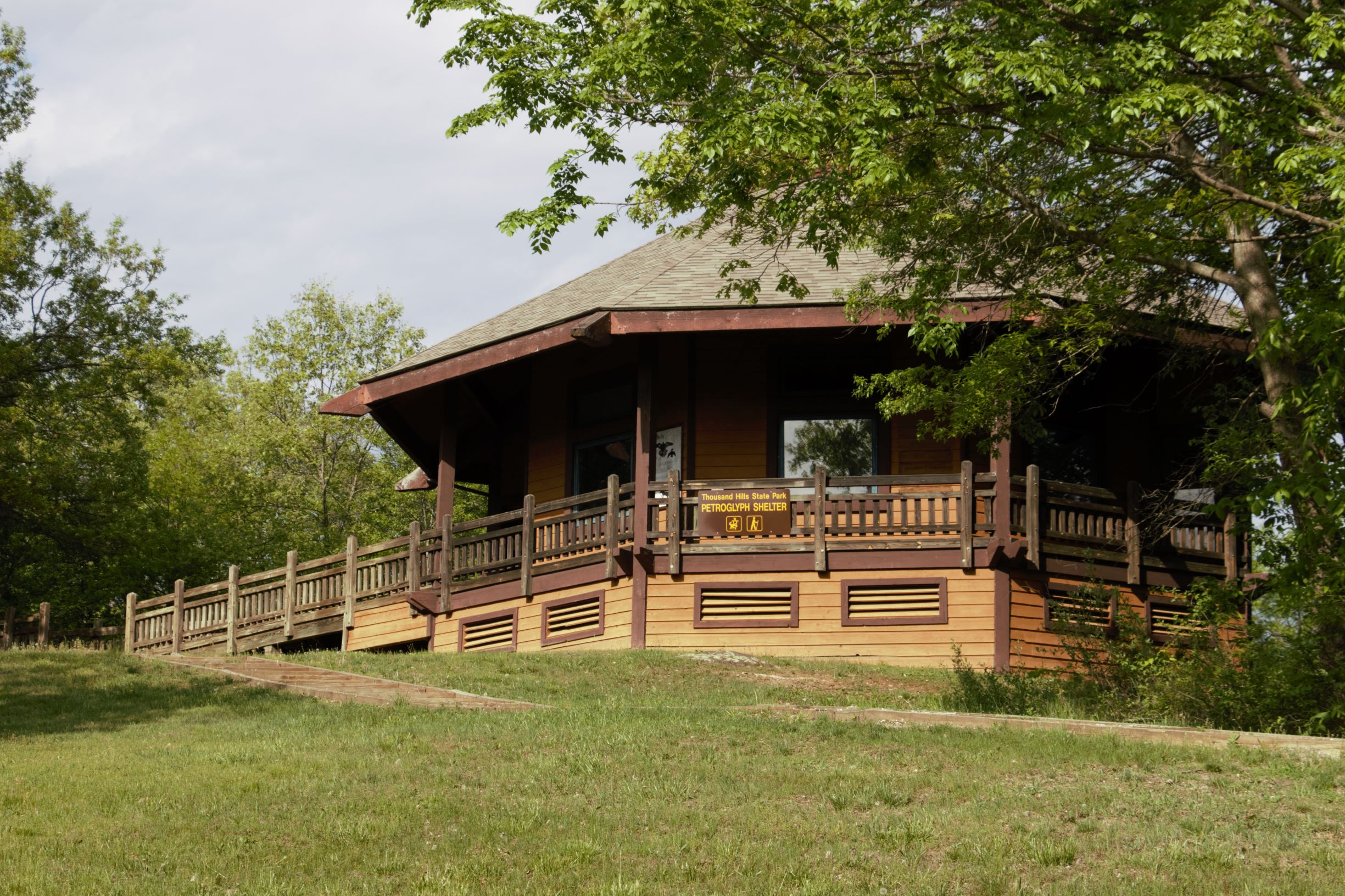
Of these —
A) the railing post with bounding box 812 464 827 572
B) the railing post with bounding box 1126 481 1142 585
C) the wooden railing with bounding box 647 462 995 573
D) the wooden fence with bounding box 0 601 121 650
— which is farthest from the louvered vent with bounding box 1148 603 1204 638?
the wooden fence with bounding box 0 601 121 650

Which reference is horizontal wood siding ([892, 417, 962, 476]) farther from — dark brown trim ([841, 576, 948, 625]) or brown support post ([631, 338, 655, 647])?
brown support post ([631, 338, 655, 647])

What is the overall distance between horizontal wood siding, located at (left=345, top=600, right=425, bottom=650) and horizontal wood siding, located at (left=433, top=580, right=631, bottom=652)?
52 centimetres

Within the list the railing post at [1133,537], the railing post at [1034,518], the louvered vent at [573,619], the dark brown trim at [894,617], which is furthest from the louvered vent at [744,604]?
the railing post at [1133,537]

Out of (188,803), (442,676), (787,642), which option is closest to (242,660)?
(442,676)

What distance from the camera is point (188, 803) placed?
9.71 metres

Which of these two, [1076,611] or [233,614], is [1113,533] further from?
[233,614]

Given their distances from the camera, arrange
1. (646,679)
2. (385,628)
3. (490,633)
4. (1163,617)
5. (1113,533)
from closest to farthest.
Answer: (646,679)
(1113,533)
(1163,617)
(490,633)
(385,628)

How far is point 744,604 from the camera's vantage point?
2059 centimetres

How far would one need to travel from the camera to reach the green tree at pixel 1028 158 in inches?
455

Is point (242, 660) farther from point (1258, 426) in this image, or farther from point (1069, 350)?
point (1258, 426)

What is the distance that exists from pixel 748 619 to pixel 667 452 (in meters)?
3.51

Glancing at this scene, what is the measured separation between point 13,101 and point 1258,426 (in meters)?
35.9

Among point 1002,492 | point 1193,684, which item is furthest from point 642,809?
point 1002,492

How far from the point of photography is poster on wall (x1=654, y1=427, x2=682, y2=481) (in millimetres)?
22359
